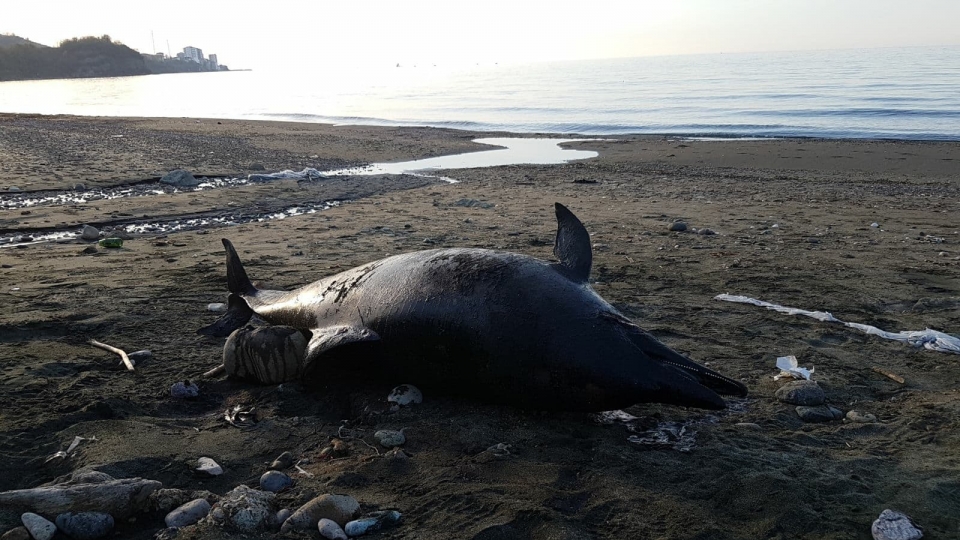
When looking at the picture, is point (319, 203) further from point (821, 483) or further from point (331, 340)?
point (821, 483)

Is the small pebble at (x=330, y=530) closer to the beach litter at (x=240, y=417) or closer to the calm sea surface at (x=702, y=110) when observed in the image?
the beach litter at (x=240, y=417)

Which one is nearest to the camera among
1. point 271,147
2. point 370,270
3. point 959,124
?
point 370,270

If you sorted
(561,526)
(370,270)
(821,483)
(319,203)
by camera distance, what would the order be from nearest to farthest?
1. (561,526)
2. (821,483)
3. (370,270)
4. (319,203)

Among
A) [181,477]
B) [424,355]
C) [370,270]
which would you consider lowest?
[181,477]

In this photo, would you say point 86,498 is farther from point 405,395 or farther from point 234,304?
point 234,304

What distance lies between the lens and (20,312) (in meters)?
5.61

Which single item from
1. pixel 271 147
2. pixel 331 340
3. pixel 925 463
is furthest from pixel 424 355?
pixel 271 147

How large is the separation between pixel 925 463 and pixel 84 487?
149 inches

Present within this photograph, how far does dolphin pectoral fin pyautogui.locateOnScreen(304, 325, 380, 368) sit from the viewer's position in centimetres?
413

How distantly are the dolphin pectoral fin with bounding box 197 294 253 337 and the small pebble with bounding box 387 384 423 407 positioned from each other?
1.87 metres

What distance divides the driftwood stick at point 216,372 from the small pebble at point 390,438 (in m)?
1.49

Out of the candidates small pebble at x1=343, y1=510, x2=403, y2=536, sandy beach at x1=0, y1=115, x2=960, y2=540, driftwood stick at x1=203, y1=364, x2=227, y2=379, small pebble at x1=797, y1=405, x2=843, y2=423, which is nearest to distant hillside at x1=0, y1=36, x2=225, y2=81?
sandy beach at x1=0, y1=115, x2=960, y2=540

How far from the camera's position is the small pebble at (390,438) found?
369 cm

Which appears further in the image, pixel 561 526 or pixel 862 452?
pixel 862 452
